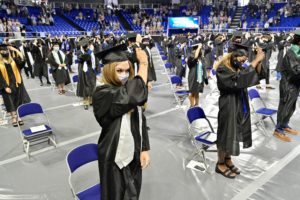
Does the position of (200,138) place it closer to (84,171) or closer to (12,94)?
(84,171)

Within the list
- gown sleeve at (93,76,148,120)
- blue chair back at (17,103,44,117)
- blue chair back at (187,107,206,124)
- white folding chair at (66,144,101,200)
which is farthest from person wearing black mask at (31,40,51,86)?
gown sleeve at (93,76,148,120)

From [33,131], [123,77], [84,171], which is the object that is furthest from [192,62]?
[123,77]

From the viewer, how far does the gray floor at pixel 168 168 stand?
336cm

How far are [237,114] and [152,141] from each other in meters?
2.00

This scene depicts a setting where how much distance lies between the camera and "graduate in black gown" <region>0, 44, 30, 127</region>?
534cm

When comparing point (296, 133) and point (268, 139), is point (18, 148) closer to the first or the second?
point (268, 139)

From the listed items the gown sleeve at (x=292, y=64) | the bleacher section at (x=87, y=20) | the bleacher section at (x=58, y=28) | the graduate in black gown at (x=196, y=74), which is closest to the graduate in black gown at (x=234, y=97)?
the gown sleeve at (x=292, y=64)

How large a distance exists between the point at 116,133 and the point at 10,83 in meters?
4.47

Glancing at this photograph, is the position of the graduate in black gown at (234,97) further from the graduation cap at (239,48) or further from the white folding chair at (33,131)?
the white folding chair at (33,131)

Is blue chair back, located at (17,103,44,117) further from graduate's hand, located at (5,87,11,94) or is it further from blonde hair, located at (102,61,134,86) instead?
blonde hair, located at (102,61,134,86)

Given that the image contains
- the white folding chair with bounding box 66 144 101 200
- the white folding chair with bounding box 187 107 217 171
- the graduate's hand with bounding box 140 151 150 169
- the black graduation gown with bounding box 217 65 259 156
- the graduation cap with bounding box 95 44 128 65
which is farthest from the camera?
the white folding chair with bounding box 187 107 217 171

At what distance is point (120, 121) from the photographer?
1.95 meters

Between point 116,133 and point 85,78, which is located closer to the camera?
point 116,133

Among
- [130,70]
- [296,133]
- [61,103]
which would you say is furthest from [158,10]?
[130,70]
